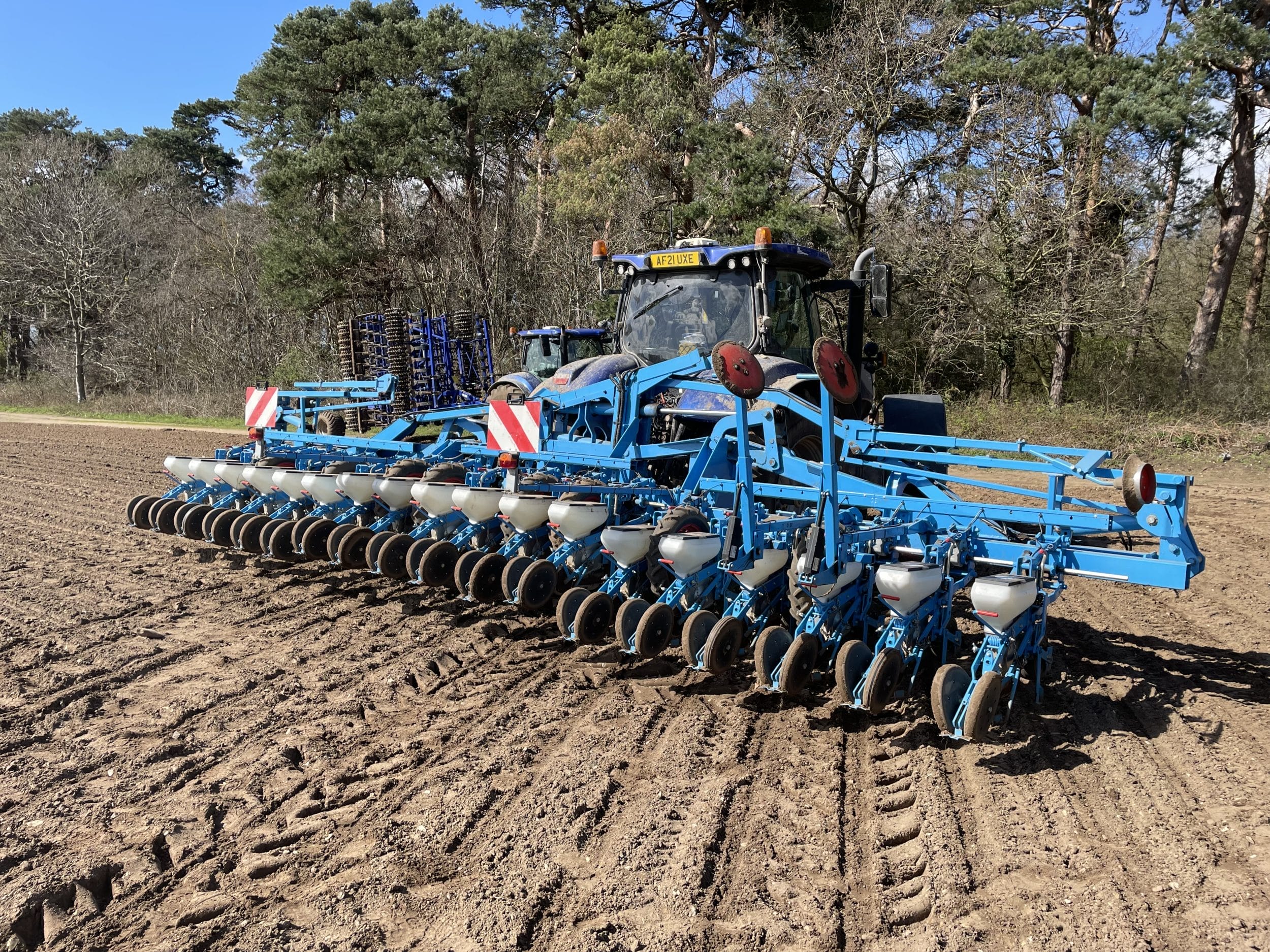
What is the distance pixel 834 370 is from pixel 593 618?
169 cm

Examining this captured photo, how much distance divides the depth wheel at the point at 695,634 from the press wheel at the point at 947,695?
1.00 metres

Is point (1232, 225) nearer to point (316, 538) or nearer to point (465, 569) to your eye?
point (465, 569)

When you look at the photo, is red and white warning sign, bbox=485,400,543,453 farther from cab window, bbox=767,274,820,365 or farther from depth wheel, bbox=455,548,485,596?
cab window, bbox=767,274,820,365

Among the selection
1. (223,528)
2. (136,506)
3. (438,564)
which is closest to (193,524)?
(223,528)

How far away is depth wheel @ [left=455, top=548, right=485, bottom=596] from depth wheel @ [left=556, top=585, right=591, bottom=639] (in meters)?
0.66

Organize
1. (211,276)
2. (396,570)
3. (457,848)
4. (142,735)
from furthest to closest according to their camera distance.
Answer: (211,276), (396,570), (142,735), (457,848)

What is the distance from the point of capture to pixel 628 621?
170 inches

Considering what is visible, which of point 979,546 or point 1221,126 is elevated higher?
point 1221,126

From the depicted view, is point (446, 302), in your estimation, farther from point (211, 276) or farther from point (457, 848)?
point (457, 848)

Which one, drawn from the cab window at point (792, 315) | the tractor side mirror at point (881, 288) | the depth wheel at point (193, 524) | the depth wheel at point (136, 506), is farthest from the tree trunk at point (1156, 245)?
the depth wheel at point (136, 506)

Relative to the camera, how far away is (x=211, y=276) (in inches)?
1054

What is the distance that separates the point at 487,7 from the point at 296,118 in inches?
208

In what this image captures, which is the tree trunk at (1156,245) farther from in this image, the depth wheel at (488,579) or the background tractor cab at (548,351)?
the depth wheel at (488,579)

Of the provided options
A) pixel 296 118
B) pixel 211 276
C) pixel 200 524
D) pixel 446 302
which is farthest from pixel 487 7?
pixel 200 524
